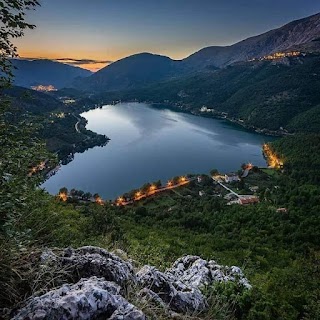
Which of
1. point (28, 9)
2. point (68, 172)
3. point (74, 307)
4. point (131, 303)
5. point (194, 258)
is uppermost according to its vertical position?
point (28, 9)

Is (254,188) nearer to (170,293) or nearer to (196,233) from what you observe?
(196,233)

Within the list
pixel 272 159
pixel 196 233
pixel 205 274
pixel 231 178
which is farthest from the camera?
pixel 272 159

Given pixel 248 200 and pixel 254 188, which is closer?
pixel 248 200

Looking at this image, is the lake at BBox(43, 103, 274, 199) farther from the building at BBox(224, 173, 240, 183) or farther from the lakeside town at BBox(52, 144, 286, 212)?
the building at BBox(224, 173, 240, 183)

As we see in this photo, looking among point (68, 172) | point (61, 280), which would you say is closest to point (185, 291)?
point (61, 280)

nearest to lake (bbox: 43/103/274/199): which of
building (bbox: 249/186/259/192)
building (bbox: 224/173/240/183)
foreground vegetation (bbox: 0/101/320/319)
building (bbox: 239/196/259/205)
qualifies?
building (bbox: 224/173/240/183)

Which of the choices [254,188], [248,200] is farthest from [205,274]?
[254,188]

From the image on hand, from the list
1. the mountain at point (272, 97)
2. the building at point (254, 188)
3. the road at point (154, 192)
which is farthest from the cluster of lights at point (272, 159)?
the mountain at point (272, 97)

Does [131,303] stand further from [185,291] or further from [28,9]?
[28,9]
